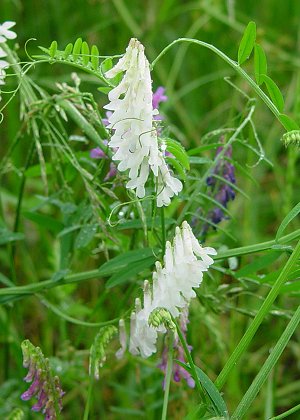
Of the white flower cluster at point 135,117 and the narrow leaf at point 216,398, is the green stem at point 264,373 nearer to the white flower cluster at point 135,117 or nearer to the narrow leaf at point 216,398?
Answer: the narrow leaf at point 216,398

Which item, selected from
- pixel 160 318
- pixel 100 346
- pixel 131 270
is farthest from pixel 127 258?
pixel 160 318

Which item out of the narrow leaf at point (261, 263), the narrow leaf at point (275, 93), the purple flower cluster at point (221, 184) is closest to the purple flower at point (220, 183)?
the purple flower cluster at point (221, 184)

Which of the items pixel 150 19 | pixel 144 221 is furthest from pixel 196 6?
pixel 144 221

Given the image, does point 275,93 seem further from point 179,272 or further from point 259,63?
point 179,272

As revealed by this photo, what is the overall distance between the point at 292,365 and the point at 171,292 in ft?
3.68

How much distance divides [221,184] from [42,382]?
43 cm

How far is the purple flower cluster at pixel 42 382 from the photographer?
973 mm

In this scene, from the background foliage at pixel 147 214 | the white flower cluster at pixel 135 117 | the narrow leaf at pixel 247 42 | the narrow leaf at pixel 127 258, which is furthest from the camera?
the background foliage at pixel 147 214

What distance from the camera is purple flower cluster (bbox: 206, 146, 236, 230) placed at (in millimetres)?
1249

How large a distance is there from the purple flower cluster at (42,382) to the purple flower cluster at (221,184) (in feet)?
1.22

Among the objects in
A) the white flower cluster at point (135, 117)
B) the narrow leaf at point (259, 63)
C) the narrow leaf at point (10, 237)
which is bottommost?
the white flower cluster at point (135, 117)

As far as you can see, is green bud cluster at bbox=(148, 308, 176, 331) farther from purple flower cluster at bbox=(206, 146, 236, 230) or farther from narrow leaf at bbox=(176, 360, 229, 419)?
purple flower cluster at bbox=(206, 146, 236, 230)

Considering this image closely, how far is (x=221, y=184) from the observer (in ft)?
4.16

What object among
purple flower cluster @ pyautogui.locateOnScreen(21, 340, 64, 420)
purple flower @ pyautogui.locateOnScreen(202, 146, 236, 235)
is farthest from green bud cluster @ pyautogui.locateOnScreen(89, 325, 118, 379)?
purple flower @ pyautogui.locateOnScreen(202, 146, 236, 235)
